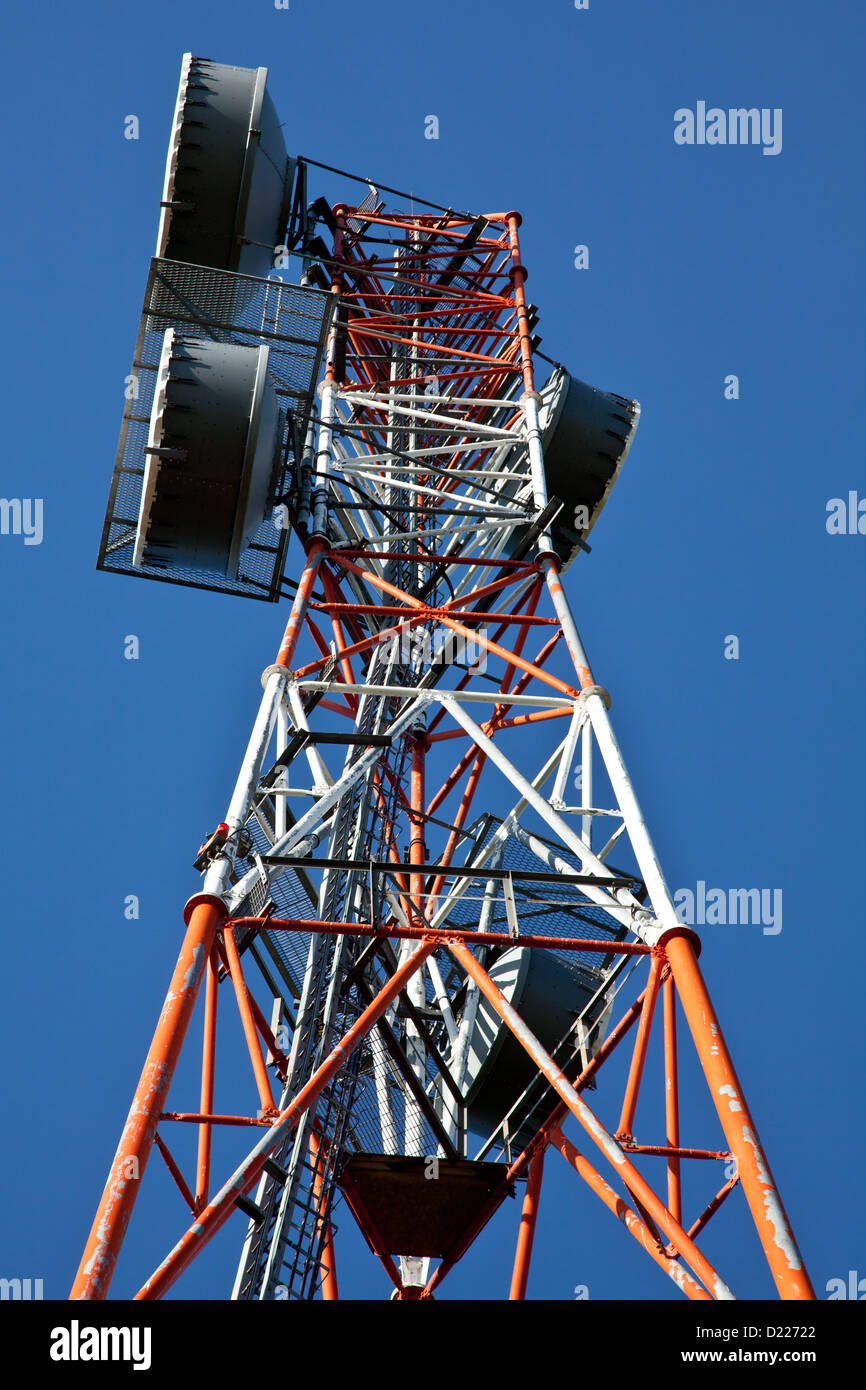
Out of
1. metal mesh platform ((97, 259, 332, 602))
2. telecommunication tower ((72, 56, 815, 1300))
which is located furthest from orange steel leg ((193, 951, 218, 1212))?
metal mesh platform ((97, 259, 332, 602))

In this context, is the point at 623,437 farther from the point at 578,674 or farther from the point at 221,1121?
the point at 221,1121

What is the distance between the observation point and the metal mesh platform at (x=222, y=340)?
1811 centimetres

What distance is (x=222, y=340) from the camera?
1897cm

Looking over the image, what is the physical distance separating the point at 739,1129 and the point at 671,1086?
7.12 ft

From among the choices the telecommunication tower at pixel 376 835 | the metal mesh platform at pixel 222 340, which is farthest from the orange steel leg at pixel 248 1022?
the metal mesh platform at pixel 222 340

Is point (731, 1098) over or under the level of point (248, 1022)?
under

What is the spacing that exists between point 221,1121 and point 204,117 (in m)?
15.8

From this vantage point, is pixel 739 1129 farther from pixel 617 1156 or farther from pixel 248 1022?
pixel 248 1022

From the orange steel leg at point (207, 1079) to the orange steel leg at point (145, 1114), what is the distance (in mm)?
398

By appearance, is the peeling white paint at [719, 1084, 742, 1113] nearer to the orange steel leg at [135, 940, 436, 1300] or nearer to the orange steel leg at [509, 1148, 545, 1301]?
the orange steel leg at [135, 940, 436, 1300]

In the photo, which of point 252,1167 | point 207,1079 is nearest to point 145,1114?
point 252,1167

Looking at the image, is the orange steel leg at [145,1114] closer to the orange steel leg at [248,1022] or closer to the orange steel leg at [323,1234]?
the orange steel leg at [248,1022]
